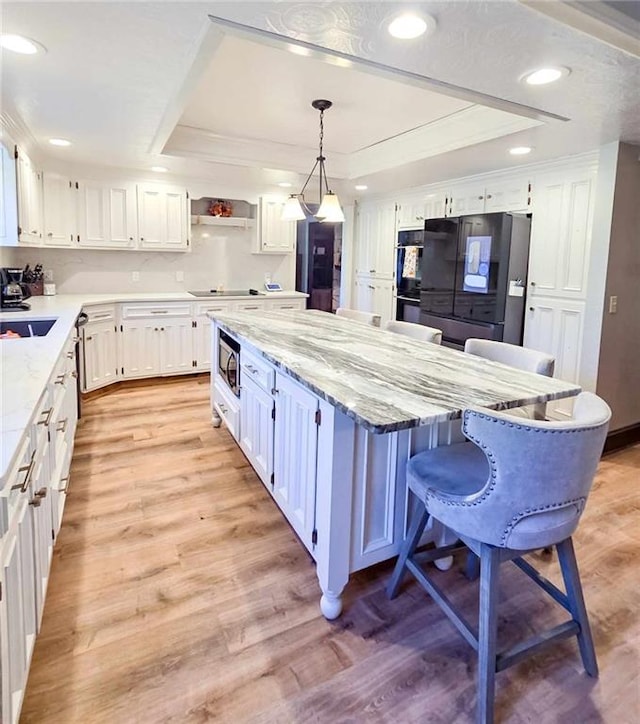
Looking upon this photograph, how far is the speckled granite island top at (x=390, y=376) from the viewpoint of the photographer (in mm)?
1463

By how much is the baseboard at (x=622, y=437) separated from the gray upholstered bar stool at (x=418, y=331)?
163cm

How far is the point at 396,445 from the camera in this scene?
1.79 m

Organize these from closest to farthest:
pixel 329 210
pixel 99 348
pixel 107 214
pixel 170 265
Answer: pixel 329 210, pixel 99 348, pixel 107 214, pixel 170 265

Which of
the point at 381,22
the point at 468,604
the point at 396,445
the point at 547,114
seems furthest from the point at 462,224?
the point at 468,604

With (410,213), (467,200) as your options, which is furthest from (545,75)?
(410,213)

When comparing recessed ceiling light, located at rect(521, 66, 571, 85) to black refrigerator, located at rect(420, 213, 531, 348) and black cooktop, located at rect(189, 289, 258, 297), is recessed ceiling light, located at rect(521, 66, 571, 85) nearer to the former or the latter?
black refrigerator, located at rect(420, 213, 531, 348)

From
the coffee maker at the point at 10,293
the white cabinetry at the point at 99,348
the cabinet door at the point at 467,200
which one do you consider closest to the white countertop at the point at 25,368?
the coffee maker at the point at 10,293

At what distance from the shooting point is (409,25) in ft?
5.39

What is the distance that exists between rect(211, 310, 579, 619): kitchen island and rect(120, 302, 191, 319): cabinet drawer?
2697 millimetres

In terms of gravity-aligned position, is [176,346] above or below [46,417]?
below

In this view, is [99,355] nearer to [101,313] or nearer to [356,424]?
[101,313]

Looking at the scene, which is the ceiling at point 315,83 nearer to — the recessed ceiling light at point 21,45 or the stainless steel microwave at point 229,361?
the recessed ceiling light at point 21,45

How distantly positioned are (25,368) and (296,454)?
1128 millimetres

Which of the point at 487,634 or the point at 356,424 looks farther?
the point at 356,424
